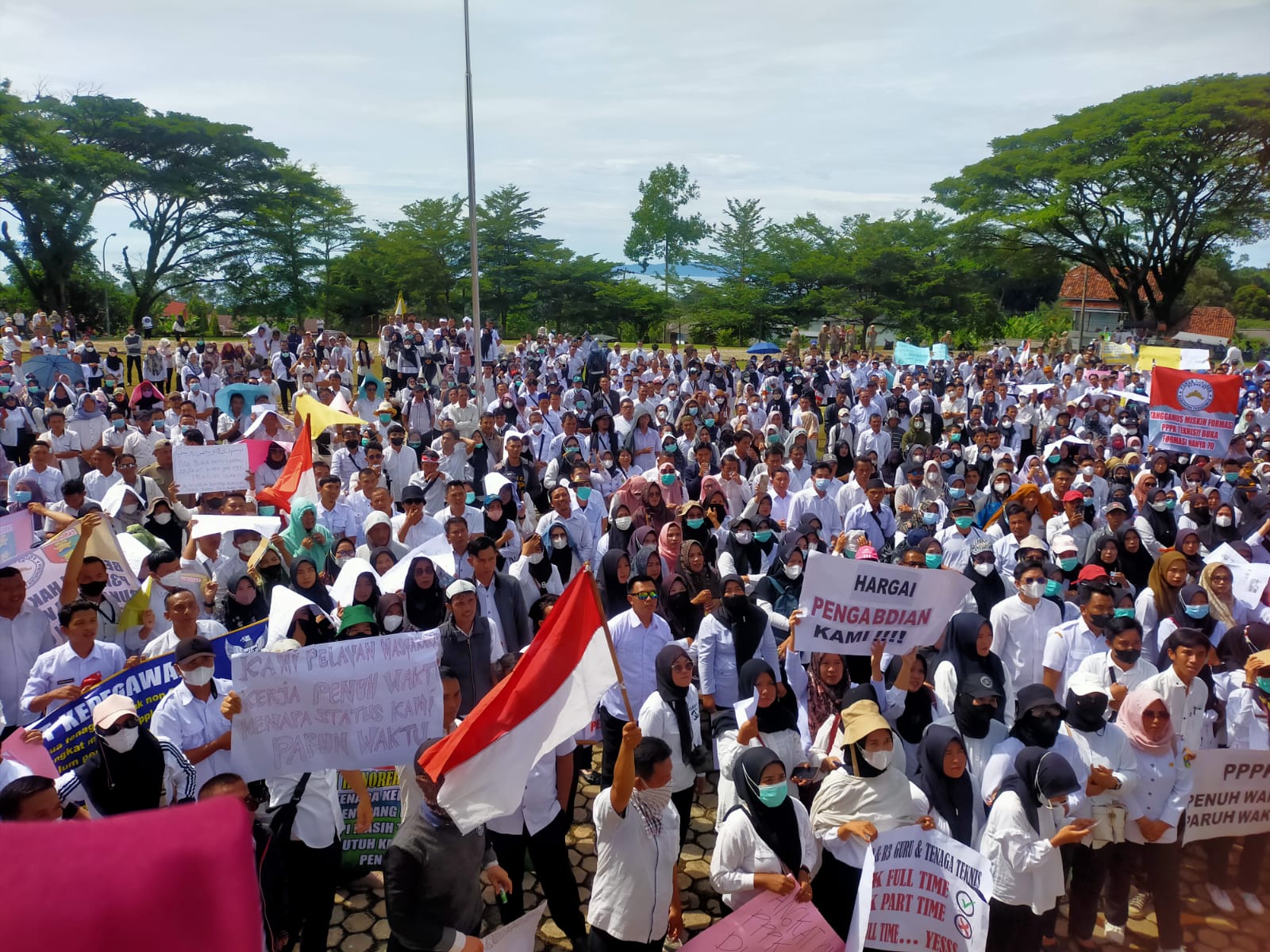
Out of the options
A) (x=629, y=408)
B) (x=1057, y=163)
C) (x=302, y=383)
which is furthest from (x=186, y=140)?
(x=1057, y=163)

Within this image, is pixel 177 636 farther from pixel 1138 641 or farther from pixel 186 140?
pixel 186 140

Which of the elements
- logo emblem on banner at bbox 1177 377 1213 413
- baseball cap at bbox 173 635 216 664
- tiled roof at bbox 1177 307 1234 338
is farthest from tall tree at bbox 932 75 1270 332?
baseball cap at bbox 173 635 216 664

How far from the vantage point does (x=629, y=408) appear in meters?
11.7

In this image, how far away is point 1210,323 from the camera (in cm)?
4544

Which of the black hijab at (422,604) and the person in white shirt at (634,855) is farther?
the black hijab at (422,604)

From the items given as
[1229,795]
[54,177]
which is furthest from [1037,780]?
[54,177]

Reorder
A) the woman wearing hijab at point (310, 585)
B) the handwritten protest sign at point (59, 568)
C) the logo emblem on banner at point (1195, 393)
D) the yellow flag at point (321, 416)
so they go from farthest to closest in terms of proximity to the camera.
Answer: the logo emblem on banner at point (1195, 393) → the yellow flag at point (321, 416) → the woman wearing hijab at point (310, 585) → the handwritten protest sign at point (59, 568)

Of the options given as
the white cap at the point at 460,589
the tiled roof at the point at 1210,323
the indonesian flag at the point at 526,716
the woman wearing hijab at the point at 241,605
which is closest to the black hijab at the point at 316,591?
the woman wearing hijab at the point at 241,605

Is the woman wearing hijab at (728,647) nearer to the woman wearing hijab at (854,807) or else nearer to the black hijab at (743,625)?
the black hijab at (743,625)

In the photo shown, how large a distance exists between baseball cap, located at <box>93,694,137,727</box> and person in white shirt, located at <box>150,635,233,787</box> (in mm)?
233

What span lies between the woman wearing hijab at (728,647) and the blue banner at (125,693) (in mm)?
2606

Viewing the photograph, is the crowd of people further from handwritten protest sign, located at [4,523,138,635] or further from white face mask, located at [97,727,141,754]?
handwritten protest sign, located at [4,523,138,635]

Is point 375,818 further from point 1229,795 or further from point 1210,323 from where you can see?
point 1210,323

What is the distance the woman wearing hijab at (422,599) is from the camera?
5.46m
